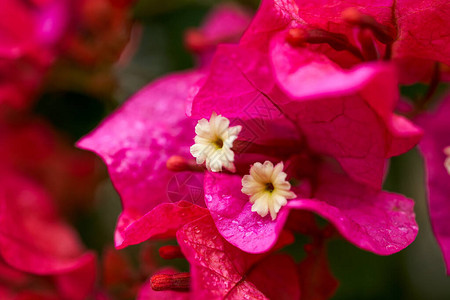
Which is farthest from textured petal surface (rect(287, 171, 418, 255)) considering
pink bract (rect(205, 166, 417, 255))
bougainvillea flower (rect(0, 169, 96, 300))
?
bougainvillea flower (rect(0, 169, 96, 300))

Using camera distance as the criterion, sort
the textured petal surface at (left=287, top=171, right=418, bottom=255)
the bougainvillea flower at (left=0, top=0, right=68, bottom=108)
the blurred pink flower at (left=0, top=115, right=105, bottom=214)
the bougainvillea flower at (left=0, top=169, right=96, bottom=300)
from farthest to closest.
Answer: the blurred pink flower at (left=0, top=115, right=105, bottom=214) → the bougainvillea flower at (left=0, top=0, right=68, bottom=108) → the bougainvillea flower at (left=0, top=169, right=96, bottom=300) → the textured petal surface at (left=287, top=171, right=418, bottom=255)

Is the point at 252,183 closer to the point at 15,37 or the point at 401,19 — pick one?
the point at 401,19

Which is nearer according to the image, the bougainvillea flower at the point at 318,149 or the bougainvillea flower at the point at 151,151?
the bougainvillea flower at the point at 318,149

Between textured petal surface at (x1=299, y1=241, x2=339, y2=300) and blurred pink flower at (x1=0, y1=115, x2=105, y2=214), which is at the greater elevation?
textured petal surface at (x1=299, y1=241, x2=339, y2=300)

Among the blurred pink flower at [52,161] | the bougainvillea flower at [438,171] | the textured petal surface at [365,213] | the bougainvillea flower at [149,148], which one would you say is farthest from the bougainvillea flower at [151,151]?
the blurred pink flower at [52,161]

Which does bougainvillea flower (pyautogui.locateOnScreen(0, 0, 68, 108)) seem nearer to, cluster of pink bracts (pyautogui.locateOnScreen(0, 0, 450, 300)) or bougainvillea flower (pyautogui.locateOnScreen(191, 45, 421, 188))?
cluster of pink bracts (pyautogui.locateOnScreen(0, 0, 450, 300))

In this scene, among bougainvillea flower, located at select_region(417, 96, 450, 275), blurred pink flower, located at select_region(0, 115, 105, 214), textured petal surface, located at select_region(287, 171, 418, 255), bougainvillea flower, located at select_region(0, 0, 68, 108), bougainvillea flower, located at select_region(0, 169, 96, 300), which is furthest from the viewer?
blurred pink flower, located at select_region(0, 115, 105, 214)

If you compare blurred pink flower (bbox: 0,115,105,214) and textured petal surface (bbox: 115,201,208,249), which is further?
blurred pink flower (bbox: 0,115,105,214)

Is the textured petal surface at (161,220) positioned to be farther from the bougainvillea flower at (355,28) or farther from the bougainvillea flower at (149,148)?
the bougainvillea flower at (355,28)

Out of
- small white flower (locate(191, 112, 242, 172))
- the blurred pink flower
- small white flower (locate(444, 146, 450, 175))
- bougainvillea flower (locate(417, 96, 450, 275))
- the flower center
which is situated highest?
small white flower (locate(191, 112, 242, 172))

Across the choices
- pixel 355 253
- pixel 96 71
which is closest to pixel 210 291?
pixel 355 253
